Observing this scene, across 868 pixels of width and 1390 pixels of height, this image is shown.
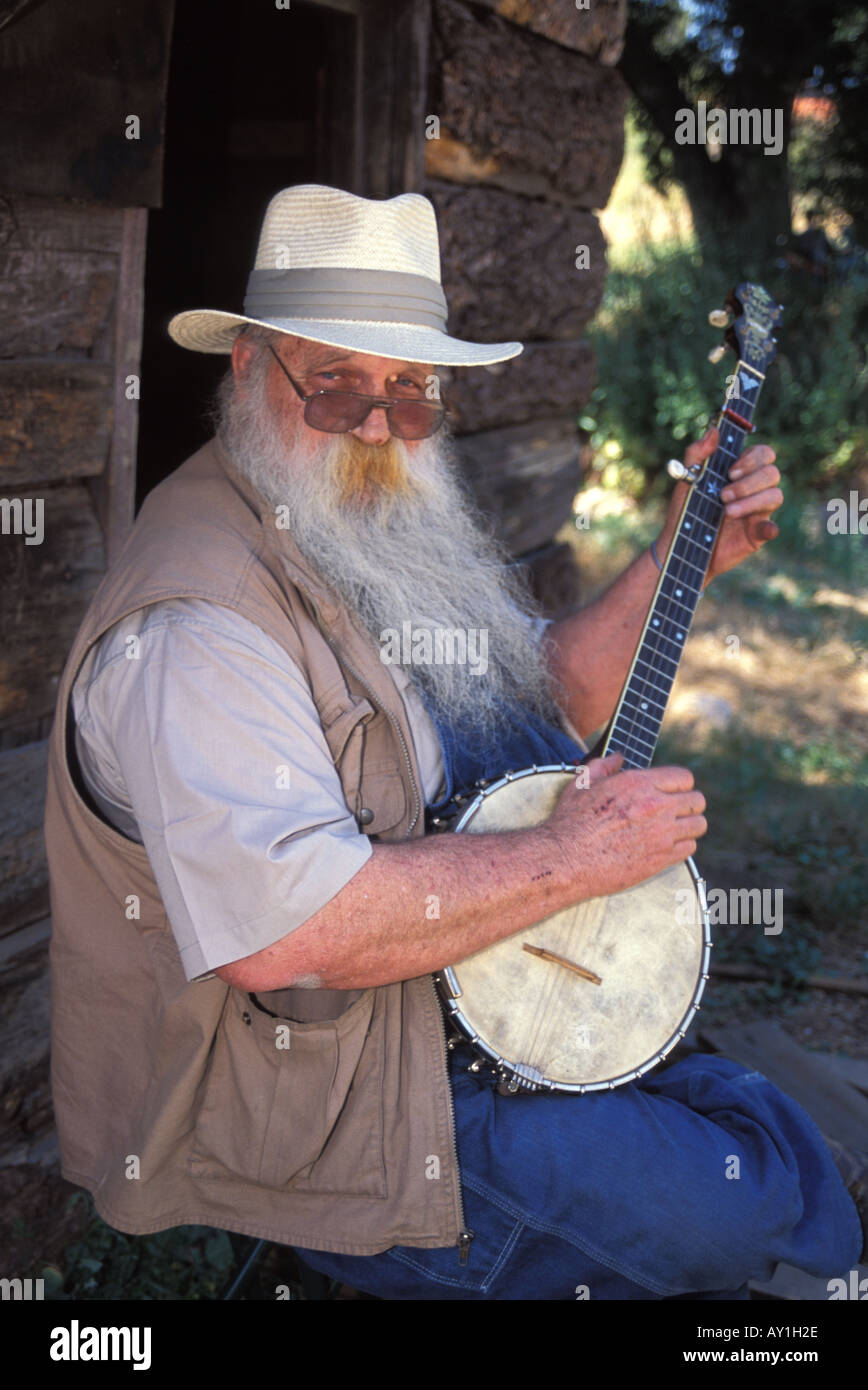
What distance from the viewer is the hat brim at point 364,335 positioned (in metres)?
2.00

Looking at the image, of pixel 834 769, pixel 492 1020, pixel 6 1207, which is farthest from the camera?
pixel 834 769

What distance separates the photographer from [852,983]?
3631 millimetres

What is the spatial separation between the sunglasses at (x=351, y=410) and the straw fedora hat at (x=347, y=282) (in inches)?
3.7

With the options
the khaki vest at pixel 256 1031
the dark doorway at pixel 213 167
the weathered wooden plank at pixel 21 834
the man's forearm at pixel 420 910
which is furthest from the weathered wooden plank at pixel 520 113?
the man's forearm at pixel 420 910

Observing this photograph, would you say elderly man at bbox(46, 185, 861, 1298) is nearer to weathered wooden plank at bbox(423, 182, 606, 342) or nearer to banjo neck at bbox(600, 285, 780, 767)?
banjo neck at bbox(600, 285, 780, 767)

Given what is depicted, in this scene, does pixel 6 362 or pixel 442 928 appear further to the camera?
pixel 6 362

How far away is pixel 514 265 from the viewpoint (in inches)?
135

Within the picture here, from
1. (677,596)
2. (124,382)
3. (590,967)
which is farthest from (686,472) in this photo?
(124,382)

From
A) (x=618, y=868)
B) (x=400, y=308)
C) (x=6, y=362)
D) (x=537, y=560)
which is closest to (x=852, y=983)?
(x=537, y=560)

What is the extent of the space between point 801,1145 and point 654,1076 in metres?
0.27

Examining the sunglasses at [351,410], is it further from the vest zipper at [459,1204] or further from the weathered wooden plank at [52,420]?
the vest zipper at [459,1204]

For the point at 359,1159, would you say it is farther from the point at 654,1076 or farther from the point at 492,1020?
the point at 654,1076

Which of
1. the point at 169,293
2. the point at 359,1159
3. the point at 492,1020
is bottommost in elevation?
the point at 359,1159

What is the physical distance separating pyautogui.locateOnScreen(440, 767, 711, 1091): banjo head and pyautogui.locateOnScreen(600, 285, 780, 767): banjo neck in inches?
7.7
